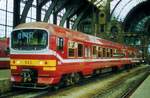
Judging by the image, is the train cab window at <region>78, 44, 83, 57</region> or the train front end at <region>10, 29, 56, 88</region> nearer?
the train front end at <region>10, 29, 56, 88</region>

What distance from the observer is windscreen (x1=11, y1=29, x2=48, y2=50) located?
18.4 meters

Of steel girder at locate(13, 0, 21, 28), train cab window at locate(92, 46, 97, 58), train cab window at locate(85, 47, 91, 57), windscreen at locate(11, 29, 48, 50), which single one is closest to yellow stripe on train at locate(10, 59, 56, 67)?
windscreen at locate(11, 29, 48, 50)

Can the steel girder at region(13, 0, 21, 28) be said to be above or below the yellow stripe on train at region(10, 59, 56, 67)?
above

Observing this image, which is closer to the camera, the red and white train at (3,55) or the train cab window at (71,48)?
the train cab window at (71,48)

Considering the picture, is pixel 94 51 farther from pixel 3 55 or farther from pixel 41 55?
pixel 3 55

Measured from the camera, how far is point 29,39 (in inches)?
737

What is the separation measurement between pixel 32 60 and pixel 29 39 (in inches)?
41.0

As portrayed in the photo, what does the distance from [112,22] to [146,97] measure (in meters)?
45.2

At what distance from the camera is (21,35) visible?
1898cm

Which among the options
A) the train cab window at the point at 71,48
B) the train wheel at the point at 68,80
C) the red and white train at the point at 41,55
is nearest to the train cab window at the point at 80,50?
the train cab window at the point at 71,48

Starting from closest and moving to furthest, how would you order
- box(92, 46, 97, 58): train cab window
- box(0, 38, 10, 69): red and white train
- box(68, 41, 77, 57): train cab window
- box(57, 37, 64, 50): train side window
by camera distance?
box(57, 37, 64, 50): train side window, box(68, 41, 77, 57): train cab window, box(92, 46, 97, 58): train cab window, box(0, 38, 10, 69): red and white train

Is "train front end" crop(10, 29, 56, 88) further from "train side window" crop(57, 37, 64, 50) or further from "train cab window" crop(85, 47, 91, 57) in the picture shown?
"train cab window" crop(85, 47, 91, 57)

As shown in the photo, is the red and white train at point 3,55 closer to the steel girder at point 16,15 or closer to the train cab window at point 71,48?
the steel girder at point 16,15

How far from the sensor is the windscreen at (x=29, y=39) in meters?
18.4
